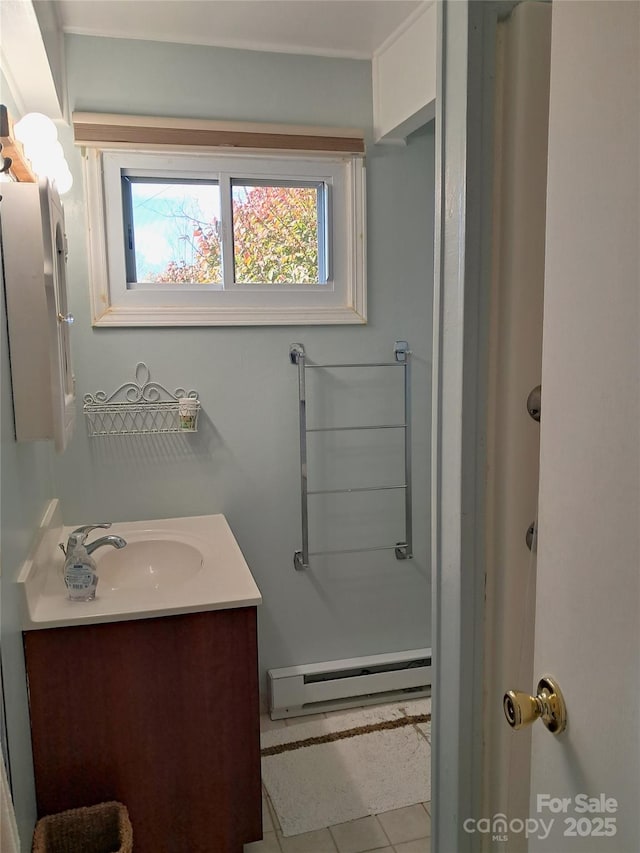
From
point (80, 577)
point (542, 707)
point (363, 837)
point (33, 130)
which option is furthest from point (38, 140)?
point (363, 837)

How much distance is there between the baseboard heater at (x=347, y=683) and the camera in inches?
102

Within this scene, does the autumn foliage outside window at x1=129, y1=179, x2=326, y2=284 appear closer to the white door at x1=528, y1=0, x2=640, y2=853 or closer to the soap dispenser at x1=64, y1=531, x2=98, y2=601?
the soap dispenser at x1=64, y1=531, x2=98, y2=601

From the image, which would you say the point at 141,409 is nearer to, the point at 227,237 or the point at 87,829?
the point at 227,237

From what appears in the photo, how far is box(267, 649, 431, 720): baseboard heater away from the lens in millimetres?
2580

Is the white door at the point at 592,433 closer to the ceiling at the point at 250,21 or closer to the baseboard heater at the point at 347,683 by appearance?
the ceiling at the point at 250,21

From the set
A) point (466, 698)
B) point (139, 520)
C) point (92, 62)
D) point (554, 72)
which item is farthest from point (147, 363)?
point (554, 72)

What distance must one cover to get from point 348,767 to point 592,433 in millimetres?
1948

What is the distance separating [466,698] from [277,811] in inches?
51.6

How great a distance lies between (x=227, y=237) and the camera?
246 cm

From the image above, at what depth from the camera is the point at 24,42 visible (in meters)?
1.57

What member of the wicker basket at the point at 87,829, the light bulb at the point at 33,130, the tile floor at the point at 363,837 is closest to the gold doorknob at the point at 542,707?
the wicker basket at the point at 87,829

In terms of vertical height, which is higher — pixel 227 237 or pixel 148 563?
pixel 227 237

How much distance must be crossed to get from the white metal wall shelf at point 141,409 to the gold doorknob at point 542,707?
1.76 metres

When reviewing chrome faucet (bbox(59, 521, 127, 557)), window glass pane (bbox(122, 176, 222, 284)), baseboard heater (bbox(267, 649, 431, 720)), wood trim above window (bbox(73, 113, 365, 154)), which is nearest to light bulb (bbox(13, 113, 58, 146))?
wood trim above window (bbox(73, 113, 365, 154))
